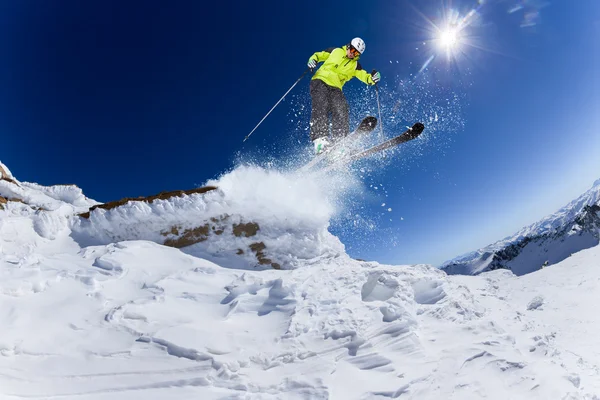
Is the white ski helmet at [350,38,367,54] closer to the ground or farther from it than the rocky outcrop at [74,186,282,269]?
farther from it

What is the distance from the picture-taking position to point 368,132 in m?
13.0

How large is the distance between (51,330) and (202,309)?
2277 mm

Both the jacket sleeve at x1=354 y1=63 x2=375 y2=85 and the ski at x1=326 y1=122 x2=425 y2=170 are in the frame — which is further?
the jacket sleeve at x1=354 y1=63 x2=375 y2=85

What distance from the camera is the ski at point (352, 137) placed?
1248 cm

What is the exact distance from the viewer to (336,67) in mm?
12750

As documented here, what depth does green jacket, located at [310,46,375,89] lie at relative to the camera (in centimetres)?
1266

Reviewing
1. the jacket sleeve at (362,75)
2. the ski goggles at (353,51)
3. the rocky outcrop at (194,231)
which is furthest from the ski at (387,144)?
the rocky outcrop at (194,231)

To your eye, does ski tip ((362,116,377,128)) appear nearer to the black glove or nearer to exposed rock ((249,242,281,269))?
the black glove

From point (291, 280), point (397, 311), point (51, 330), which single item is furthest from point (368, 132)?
point (51, 330)

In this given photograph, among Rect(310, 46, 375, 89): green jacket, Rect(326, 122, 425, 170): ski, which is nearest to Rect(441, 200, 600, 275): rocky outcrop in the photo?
Rect(326, 122, 425, 170): ski

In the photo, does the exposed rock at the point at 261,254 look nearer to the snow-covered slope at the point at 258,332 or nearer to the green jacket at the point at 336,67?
the snow-covered slope at the point at 258,332

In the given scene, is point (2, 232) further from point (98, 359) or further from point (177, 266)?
point (98, 359)

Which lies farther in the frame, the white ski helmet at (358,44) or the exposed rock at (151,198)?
the white ski helmet at (358,44)

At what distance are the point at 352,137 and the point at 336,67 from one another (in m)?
2.73
